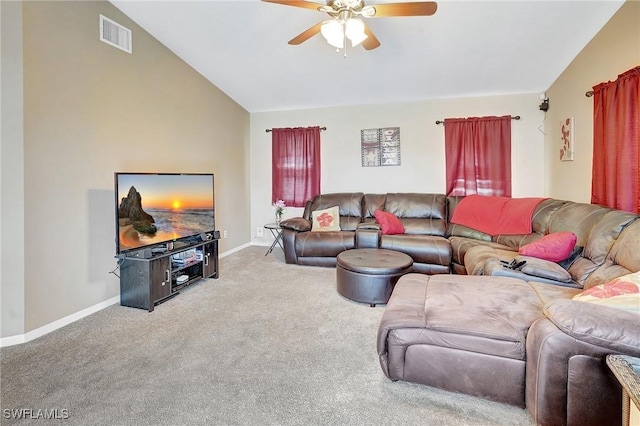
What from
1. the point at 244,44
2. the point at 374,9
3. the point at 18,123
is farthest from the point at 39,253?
the point at 374,9

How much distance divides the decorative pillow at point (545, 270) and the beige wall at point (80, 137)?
358 cm

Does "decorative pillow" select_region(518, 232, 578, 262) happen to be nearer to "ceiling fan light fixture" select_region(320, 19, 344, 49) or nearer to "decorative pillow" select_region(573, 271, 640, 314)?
"decorative pillow" select_region(573, 271, 640, 314)

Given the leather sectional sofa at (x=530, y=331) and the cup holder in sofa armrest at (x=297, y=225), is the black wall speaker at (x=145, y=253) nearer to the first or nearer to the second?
the cup holder in sofa armrest at (x=297, y=225)

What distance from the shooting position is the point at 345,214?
4.77m

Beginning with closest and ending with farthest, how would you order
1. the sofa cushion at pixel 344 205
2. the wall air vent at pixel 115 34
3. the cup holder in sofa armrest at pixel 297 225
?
the wall air vent at pixel 115 34, the cup holder in sofa armrest at pixel 297 225, the sofa cushion at pixel 344 205

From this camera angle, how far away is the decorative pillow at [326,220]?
454cm

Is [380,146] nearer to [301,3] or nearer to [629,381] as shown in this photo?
[301,3]

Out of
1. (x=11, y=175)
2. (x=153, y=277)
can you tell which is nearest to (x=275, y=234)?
(x=153, y=277)

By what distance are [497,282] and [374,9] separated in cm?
212

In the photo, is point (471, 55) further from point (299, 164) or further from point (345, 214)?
point (299, 164)

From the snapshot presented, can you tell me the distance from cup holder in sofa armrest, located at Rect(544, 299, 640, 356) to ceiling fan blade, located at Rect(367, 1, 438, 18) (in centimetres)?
201

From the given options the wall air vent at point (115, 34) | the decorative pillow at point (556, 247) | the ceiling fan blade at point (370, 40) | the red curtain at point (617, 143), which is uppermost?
the wall air vent at point (115, 34)

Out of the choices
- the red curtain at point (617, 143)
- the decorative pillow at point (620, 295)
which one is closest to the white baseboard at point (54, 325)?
the decorative pillow at point (620, 295)

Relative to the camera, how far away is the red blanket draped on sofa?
3.44 metres
